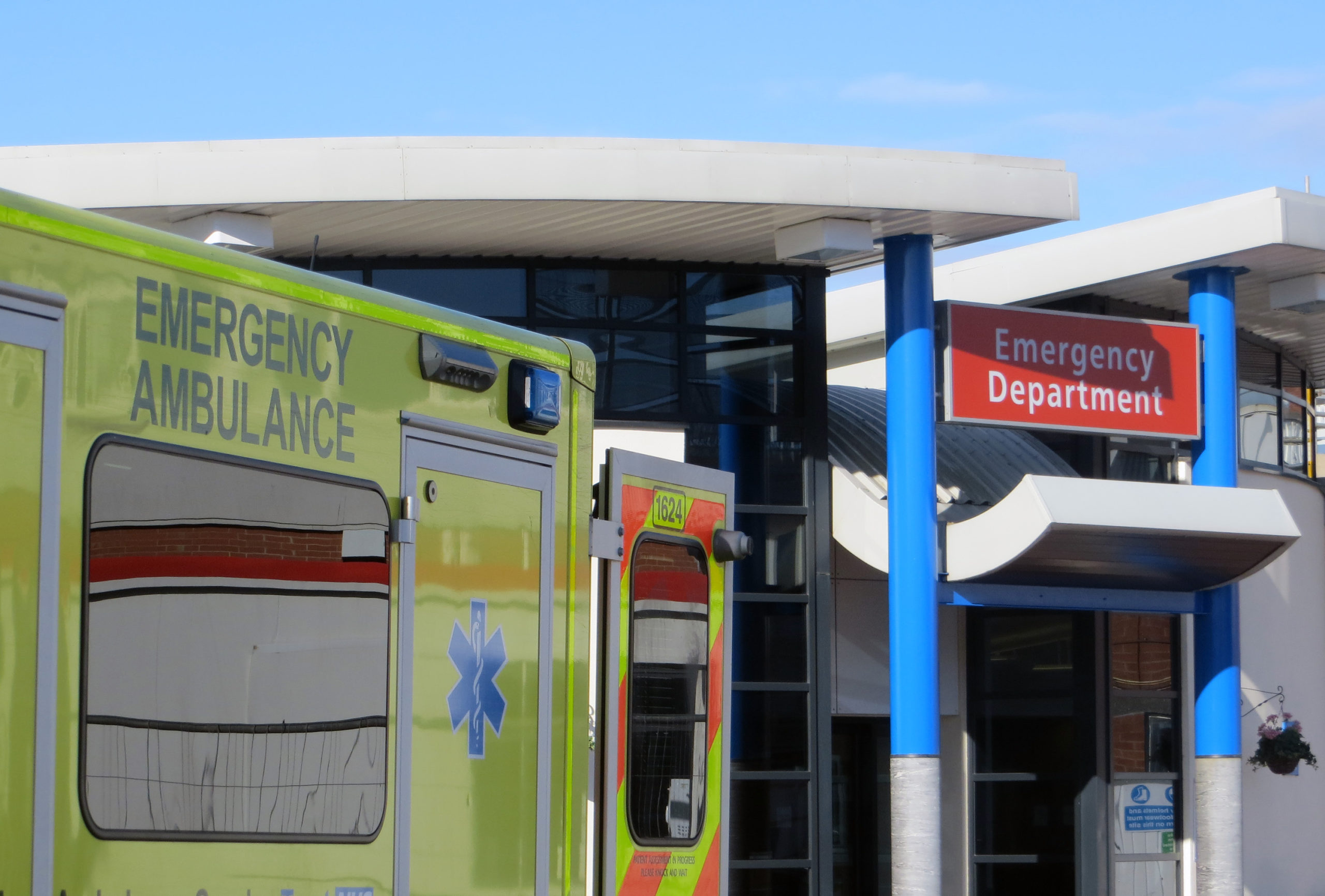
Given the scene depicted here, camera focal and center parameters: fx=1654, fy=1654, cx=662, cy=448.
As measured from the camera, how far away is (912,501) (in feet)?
39.4

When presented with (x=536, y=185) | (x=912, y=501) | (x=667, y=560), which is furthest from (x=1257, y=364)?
(x=667, y=560)

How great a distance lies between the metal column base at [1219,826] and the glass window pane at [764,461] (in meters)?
3.91

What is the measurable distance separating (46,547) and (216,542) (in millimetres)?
442

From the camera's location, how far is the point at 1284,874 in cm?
1517

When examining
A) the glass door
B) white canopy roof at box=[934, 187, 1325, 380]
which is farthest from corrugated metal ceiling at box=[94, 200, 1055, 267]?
the glass door

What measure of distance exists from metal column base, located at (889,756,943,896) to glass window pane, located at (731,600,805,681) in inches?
59.9

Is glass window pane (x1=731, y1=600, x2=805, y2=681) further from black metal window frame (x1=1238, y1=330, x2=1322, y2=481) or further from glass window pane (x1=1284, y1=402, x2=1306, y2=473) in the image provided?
glass window pane (x1=1284, y1=402, x2=1306, y2=473)

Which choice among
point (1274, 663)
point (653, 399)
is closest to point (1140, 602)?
point (1274, 663)

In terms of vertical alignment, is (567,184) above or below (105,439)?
above

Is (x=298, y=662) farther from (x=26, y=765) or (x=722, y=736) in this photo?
(x=722, y=736)

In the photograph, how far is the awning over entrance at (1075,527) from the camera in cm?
1187

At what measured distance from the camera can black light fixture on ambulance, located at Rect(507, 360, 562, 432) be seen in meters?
4.21

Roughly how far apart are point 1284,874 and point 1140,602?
391 cm

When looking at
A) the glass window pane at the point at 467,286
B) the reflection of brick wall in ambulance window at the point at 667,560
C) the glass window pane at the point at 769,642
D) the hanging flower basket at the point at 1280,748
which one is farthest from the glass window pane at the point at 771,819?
the reflection of brick wall in ambulance window at the point at 667,560
